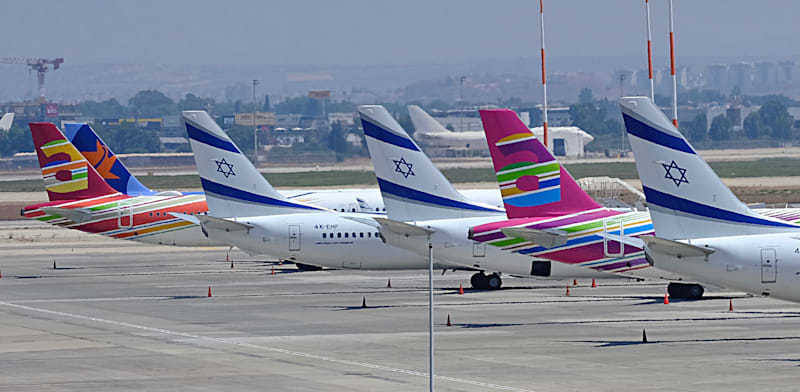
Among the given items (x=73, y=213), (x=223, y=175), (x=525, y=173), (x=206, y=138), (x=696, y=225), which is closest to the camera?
(x=696, y=225)

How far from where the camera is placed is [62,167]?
76.1m

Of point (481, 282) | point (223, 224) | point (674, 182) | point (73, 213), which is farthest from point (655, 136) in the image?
point (73, 213)

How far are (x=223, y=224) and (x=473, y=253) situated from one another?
35.4 ft

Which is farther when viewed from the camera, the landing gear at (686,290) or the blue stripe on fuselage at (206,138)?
the blue stripe on fuselage at (206,138)

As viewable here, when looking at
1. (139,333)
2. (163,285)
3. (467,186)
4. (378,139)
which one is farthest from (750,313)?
(467,186)

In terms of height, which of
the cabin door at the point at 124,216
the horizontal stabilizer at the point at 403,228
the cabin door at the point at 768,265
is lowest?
the cabin door at the point at 768,265

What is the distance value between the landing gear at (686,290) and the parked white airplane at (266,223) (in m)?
10.1

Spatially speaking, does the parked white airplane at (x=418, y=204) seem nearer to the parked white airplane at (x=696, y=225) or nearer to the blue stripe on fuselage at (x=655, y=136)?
the parked white airplane at (x=696, y=225)

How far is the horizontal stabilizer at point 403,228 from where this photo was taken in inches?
2114

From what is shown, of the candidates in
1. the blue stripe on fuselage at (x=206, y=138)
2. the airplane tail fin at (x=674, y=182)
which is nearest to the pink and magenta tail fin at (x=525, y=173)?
the airplane tail fin at (x=674, y=182)

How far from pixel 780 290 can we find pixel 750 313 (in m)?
10.6

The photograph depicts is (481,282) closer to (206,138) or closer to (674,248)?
(206,138)

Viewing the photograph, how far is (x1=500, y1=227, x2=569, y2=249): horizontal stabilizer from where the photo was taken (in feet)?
163

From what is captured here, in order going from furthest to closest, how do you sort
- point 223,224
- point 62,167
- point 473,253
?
1. point 62,167
2. point 223,224
3. point 473,253
